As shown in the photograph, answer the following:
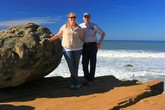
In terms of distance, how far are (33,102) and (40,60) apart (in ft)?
3.68

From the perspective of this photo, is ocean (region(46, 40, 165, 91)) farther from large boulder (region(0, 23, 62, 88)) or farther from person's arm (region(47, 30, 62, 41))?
person's arm (region(47, 30, 62, 41))

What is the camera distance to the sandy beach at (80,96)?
Result: 234 inches

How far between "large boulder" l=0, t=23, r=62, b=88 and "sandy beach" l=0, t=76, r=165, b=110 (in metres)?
0.39

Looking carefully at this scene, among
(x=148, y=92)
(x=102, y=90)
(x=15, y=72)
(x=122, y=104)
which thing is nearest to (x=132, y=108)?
(x=122, y=104)

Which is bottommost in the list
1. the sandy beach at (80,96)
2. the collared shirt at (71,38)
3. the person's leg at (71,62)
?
the sandy beach at (80,96)

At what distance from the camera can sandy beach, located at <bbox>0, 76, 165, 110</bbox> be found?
5.95 meters

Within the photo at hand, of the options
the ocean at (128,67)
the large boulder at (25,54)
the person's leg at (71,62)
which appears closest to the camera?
the large boulder at (25,54)

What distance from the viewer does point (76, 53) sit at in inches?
280

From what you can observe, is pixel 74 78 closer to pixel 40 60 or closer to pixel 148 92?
pixel 40 60

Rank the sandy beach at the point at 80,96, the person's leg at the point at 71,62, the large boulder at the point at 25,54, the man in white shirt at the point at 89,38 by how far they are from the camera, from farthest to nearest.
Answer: the man in white shirt at the point at 89,38 → the person's leg at the point at 71,62 → the large boulder at the point at 25,54 → the sandy beach at the point at 80,96

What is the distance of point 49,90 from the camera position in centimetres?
756

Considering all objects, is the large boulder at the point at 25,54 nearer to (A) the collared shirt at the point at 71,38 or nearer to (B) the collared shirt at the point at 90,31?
(A) the collared shirt at the point at 71,38

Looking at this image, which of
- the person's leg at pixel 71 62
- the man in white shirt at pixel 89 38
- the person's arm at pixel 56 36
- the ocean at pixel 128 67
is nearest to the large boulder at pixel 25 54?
the person's arm at pixel 56 36

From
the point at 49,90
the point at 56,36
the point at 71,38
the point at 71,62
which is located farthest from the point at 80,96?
the point at 56,36
